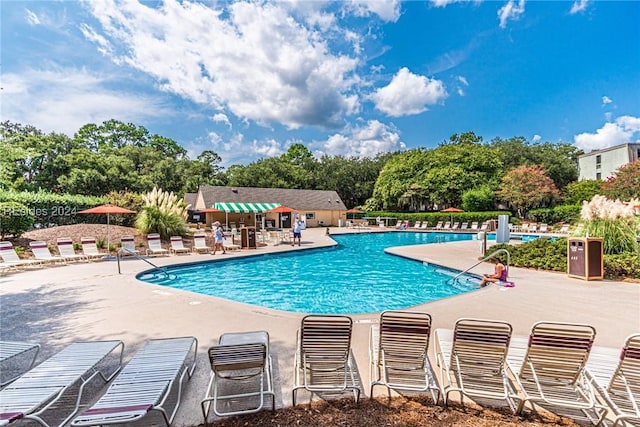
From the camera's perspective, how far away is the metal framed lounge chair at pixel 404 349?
10.6 ft

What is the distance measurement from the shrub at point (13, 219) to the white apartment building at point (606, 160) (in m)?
54.9

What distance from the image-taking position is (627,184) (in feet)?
82.4

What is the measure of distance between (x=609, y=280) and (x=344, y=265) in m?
8.49

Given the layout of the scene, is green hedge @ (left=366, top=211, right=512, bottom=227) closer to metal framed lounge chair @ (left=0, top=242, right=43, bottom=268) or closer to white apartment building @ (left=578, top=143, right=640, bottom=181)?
white apartment building @ (left=578, top=143, right=640, bottom=181)

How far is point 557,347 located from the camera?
2.81m

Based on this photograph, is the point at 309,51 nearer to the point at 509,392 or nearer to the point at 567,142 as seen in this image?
the point at 509,392

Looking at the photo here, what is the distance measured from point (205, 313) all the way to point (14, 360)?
8.47 ft

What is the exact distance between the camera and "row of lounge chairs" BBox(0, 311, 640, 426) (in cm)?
266

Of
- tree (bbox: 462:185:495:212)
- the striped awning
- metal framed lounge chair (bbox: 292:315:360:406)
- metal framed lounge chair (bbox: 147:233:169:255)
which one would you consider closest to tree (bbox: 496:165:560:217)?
tree (bbox: 462:185:495:212)

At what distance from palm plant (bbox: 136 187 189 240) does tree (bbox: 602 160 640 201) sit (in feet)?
107

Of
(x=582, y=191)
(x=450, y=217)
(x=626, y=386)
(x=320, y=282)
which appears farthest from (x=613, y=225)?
(x=582, y=191)

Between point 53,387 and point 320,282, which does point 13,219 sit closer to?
point 320,282

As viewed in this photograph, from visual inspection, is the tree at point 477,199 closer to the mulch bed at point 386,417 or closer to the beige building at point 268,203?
the beige building at point 268,203

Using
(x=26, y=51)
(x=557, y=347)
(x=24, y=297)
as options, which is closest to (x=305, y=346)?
(x=557, y=347)
